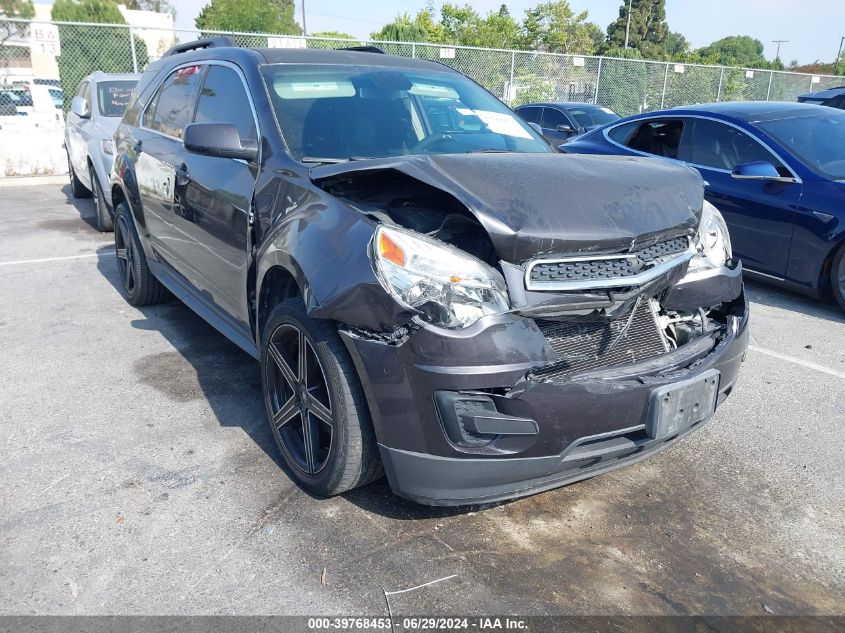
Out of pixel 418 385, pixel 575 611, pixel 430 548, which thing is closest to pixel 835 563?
pixel 575 611

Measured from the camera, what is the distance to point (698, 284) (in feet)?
9.59

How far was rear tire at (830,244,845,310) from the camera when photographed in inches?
218

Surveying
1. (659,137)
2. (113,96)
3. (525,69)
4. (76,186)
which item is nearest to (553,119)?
(525,69)

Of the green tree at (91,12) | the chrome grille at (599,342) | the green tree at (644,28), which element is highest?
the green tree at (644,28)

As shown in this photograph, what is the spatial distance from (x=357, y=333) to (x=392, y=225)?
0.40m

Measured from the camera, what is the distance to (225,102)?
3.88 metres

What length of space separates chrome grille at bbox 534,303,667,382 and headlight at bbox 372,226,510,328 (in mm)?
236

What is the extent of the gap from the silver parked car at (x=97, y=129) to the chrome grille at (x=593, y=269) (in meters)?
6.40

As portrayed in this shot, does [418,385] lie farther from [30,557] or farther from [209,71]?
[209,71]

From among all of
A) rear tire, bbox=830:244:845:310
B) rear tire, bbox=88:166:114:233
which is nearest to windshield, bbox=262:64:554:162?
rear tire, bbox=830:244:845:310

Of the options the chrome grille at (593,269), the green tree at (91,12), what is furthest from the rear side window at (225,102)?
the green tree at (91,12)

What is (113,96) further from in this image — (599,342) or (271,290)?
(599,342)

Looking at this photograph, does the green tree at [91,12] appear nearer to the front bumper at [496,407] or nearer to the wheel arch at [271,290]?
the wheel arch at [271,290]

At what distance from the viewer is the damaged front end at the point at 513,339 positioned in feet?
7.71
